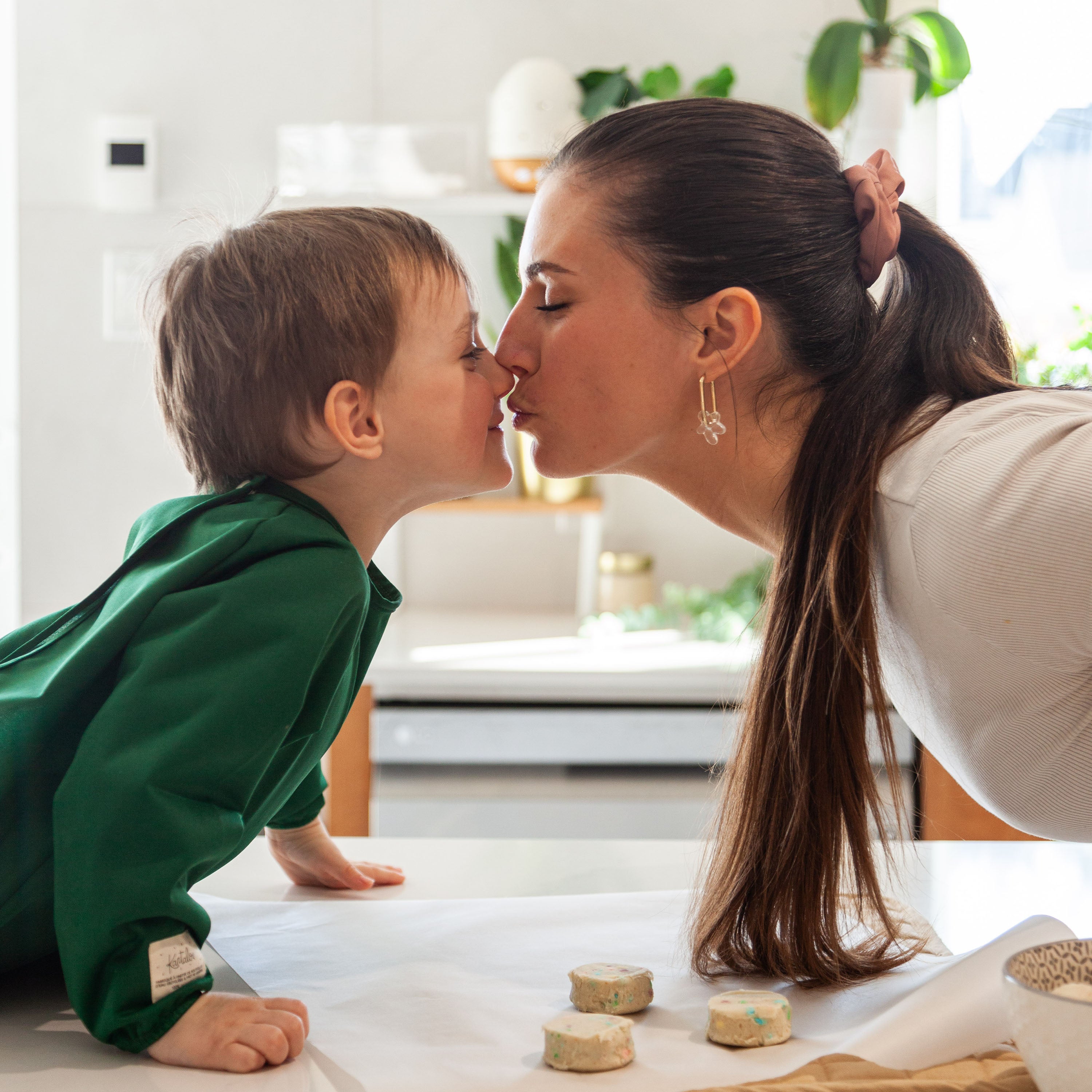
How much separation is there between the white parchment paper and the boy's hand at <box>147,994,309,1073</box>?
0.02m

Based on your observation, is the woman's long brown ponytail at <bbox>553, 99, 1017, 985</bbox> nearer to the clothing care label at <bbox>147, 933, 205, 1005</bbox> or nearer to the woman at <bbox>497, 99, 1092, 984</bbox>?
the woman at <bbox>497, 99, 1092, 984</bbox>

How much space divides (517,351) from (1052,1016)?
752mm

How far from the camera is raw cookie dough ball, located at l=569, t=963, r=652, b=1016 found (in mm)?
710

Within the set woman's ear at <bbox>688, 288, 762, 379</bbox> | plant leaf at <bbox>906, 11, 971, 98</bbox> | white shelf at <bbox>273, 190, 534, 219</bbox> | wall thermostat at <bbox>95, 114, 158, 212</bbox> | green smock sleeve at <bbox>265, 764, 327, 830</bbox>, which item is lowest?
green smock sleeve at <bbox>265, 764, 327, 830</bbox>

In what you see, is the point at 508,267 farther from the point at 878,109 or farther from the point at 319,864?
the point at 319,864

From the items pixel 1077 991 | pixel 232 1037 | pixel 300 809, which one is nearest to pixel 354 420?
pixel 300 809

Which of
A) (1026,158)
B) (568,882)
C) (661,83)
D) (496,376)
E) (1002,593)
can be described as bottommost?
(568,882)

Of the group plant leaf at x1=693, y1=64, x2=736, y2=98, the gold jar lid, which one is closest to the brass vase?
the gold jar lid

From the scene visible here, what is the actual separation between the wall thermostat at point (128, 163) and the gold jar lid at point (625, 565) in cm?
135

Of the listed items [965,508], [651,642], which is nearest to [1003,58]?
[651,642]

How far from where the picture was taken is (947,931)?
87cm

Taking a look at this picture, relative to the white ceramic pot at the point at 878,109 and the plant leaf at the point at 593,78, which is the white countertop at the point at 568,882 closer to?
the white ceramic pot at the point at 878,109

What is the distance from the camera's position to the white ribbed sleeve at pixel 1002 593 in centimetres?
75

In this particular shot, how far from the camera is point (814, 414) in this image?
986mm
